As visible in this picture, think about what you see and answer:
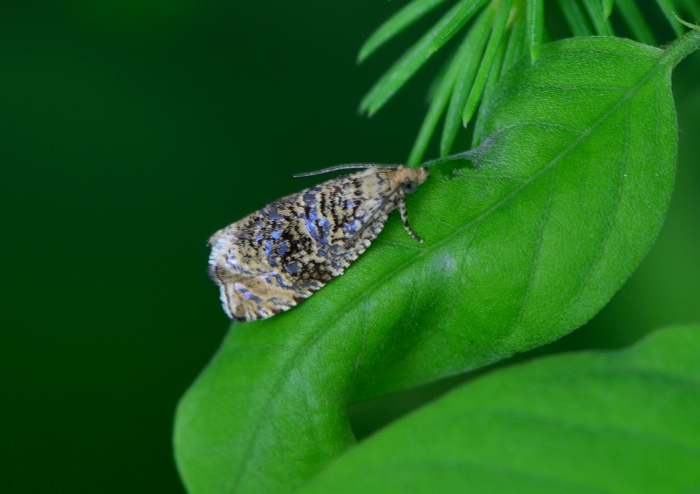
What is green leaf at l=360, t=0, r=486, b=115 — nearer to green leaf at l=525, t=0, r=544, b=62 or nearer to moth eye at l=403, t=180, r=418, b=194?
green leaf at l=525, t=0, r=544, b=62

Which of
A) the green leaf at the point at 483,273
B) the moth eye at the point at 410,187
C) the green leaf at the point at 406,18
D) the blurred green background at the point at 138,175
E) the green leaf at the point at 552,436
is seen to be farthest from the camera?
the blurred green background at the point at 138,175

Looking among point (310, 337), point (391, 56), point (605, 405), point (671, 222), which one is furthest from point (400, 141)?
point (605, 405)

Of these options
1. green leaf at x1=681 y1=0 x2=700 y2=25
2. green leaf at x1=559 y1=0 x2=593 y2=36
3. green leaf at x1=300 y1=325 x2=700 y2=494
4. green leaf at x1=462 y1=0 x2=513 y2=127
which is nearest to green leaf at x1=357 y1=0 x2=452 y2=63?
green leaf at x1=462 y1=0 x2=513 y2=127

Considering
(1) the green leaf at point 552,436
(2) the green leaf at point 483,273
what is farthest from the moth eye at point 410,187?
(1) the green leaf at point 552,436

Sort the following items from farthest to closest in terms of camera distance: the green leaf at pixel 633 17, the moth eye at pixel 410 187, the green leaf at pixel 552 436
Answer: the moth eye at pixel 410 187 → the green leaf at pixel 633 17 → the green leaf at pixel 552 436

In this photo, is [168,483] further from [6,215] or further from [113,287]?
[6,215]

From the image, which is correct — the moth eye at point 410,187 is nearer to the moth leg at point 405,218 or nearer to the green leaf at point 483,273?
the moth leg at point 405,218

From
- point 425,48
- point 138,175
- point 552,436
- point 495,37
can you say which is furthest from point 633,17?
point 138,175
